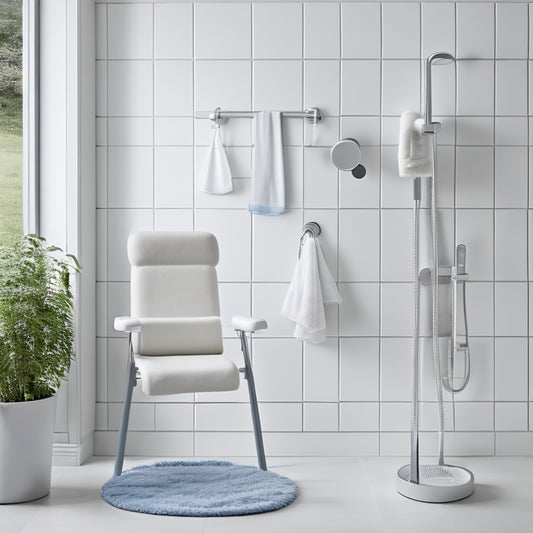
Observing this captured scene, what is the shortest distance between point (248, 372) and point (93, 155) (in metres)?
1.17

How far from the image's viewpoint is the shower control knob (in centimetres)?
289

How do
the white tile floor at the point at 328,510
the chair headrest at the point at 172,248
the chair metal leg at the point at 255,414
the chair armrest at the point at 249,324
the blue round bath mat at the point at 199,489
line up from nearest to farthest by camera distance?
1. the white tile floor at the point at 328,510
2. the blue round bath mat at the point at 199,489
3. the chair armrest at the point at 249,324
4. the chair metal leg at the point at 255,414
5. the chair headrest at the point at 172,248

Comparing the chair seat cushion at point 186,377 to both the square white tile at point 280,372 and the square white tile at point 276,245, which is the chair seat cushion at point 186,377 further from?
the square white tile at point 276,245

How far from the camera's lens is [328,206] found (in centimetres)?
299

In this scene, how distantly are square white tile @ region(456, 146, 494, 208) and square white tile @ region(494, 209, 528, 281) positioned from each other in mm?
96

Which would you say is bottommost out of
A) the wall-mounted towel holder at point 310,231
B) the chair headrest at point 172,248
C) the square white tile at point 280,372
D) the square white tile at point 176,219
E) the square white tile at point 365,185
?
the square white tile at point 280,372

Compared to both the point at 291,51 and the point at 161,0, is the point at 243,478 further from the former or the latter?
the point at 161,0

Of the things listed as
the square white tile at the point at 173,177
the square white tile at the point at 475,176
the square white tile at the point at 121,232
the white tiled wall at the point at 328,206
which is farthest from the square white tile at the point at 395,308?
the square white tile at the point at 121,232

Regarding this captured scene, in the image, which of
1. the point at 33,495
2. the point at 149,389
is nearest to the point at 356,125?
the point at 149,389

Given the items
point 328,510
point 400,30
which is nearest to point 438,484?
point 328,510

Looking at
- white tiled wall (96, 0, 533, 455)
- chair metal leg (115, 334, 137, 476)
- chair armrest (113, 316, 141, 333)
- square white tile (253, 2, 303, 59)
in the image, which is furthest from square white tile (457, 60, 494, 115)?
chair metal leg (115, 334, 137, 476)

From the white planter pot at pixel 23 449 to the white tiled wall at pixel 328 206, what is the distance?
579mm

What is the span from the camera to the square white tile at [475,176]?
2.98m

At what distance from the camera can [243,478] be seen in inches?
104
